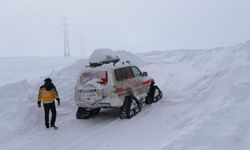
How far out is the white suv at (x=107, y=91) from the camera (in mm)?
13625

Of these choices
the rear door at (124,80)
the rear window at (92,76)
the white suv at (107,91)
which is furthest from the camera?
the rear door at (124,80)

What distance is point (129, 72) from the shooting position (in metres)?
15.1

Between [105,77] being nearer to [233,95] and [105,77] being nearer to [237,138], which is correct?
[233,95]

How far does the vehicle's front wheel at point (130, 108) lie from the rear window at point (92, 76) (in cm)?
118

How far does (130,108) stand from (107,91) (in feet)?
3.62

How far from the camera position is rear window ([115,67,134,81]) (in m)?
14.2

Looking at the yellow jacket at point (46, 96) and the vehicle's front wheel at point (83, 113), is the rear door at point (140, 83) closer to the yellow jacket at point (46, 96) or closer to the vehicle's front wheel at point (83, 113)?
the vehicle's front wheel at point (83, 113)

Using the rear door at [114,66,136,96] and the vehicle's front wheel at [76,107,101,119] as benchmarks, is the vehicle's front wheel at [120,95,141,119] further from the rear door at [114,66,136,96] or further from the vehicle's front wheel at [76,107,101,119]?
the vehicle's front wheel at [76,107,101,119]

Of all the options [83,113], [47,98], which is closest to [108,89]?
[83,113]

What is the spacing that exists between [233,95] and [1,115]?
8220 millimetres

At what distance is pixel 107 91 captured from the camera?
13.6 meters

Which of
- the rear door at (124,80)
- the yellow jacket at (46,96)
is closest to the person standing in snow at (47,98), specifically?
the yellow jacket at (46,96)

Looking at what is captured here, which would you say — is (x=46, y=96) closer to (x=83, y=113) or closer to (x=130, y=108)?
(x=83, y=113)

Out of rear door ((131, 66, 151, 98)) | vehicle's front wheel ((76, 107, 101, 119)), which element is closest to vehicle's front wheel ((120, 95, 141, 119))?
rear door ((131, 66, 151, 98))
